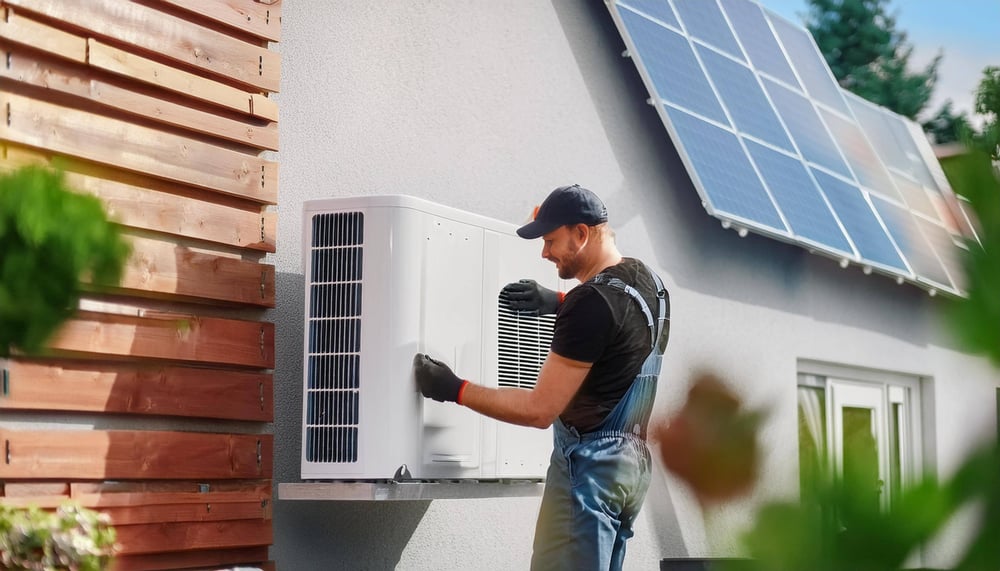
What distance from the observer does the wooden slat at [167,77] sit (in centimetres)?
335

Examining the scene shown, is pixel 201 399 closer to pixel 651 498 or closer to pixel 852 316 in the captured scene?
pixel 651 498

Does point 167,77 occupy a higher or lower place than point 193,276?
higher

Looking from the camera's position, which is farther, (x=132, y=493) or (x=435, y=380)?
(x=435, y=380)

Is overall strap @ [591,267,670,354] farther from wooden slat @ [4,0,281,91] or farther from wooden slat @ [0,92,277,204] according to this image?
wooden slat @ [4,0,281,91]

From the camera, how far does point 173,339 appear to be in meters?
3.53

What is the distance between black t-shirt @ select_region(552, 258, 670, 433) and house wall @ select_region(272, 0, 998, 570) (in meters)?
0.47

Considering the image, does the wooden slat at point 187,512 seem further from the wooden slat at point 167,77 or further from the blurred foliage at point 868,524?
the blurred foliage at point 868,524

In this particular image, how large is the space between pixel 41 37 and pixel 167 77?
481 millimetres

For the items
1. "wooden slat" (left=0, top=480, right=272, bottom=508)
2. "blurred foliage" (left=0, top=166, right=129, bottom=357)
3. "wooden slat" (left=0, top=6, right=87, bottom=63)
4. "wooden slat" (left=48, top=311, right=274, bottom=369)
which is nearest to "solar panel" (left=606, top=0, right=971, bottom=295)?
"wooden slat" (left=48, top=311, right=274, bottom=369)

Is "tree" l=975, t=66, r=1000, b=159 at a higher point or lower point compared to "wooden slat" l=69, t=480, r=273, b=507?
higher

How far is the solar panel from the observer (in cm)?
627

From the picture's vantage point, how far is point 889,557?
14.4 inches

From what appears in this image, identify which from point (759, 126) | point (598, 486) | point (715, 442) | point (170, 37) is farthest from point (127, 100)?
point (759, 126)

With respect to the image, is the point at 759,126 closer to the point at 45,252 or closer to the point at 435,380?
the point at 435,380
